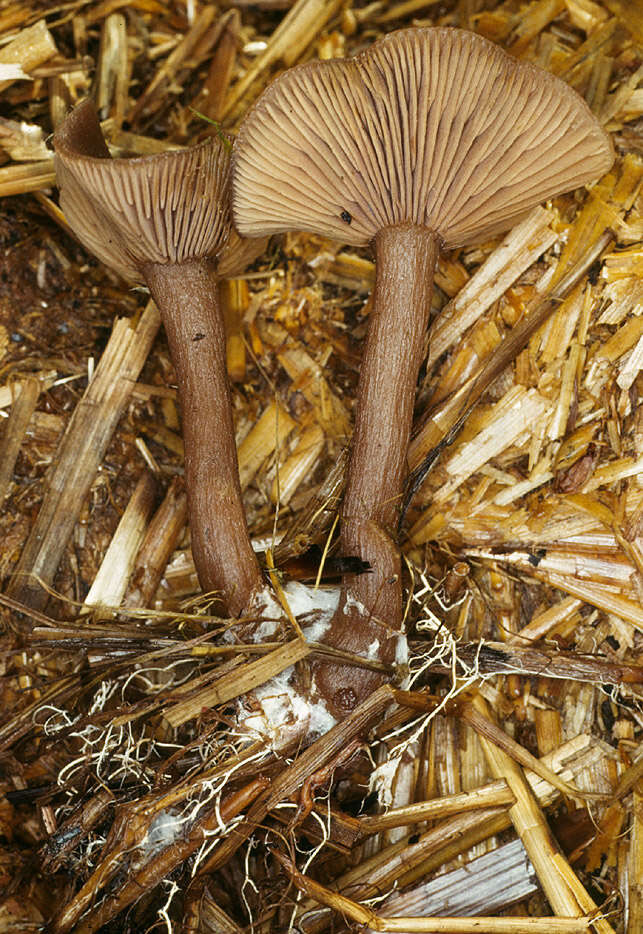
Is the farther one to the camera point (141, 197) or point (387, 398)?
point (387, 398)

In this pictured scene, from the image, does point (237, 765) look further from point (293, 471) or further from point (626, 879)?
point (626, 879)

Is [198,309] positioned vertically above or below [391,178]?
below

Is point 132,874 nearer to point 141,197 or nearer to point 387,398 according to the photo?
point 387,398

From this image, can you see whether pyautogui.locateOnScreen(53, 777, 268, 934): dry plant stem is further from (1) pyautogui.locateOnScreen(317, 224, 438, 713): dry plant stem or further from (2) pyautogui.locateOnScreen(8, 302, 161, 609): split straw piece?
(2) pyautogui.locateOnScreen(8, 302, 161, 609): split straw piece

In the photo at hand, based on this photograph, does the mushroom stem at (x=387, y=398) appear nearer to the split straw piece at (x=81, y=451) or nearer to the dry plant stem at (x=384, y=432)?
the dry plant stem at (x=384, y=432)

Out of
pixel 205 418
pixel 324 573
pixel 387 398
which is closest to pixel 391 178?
pixel 387 398

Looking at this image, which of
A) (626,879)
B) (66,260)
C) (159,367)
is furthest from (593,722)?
(66,260)

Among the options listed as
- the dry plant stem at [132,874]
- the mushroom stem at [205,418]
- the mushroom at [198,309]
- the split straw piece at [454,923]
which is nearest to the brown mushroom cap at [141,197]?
the mushroom at [198,309]

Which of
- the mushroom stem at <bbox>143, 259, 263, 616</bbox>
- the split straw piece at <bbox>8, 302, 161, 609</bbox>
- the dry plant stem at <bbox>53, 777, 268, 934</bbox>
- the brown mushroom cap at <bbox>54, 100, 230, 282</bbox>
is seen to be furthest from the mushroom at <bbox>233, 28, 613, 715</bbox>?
the split straw piece at <bbox>8, 302, 161, 609</bbox>
